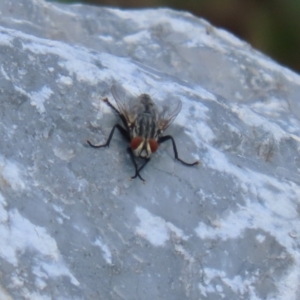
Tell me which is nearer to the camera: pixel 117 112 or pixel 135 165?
pixel 135 165

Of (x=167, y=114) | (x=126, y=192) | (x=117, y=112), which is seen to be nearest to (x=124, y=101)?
(x=117, y=112)

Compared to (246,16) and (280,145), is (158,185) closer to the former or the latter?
(280,145)

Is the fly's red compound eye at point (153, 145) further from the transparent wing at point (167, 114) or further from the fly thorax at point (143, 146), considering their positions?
the transparent wing at point (167, 114)

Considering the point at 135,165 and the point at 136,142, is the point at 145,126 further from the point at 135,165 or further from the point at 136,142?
the point at 135,165

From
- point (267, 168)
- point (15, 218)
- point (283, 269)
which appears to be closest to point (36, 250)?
point (15, 218)

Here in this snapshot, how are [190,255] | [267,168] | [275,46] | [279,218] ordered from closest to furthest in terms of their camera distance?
[190,255] → [279,218] → [267,168] → [275,46]

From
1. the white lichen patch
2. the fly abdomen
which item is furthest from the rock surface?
the fly abdomen
